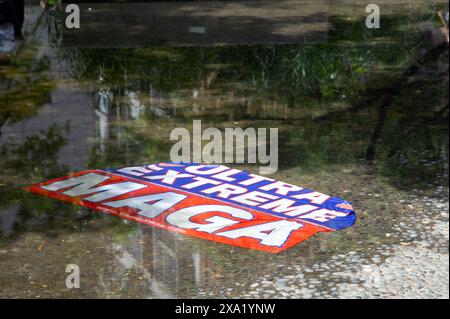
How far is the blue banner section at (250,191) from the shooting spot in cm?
664

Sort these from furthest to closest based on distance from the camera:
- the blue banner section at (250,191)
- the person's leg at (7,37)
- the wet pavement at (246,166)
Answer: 1. the person's leg at (7,37)
2. the blue banner section at (250,191)
3. the wet pavement at (246,166)

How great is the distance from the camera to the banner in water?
20.9ft

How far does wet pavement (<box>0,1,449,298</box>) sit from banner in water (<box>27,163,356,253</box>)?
0.12 meters

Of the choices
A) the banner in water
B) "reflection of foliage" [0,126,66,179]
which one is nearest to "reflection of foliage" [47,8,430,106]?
"reflection of foliage" [0,126,66,179]

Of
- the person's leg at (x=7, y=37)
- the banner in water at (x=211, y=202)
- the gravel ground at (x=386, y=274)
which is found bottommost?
the gravel ground at (x=386, y=274)

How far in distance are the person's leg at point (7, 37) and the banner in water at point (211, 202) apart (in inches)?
170

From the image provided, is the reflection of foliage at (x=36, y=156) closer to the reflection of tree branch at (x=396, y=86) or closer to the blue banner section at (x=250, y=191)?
the blue banner section at (x=250, y=191)

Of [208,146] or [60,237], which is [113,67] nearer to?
[208,146]

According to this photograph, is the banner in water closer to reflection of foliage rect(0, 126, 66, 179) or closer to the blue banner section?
the blue banner section

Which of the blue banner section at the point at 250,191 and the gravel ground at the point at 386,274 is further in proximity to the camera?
the blue banner section at the point at 250,191

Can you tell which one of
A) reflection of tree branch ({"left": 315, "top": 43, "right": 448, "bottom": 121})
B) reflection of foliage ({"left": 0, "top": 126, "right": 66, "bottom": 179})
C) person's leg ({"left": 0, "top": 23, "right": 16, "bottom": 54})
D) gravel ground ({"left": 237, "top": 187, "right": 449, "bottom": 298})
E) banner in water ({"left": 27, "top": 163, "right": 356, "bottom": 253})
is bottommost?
gravel ground ({"left": 237, "top": 187, "right": 449, "bottom": 298})

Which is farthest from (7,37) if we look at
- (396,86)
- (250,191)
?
(250,191)

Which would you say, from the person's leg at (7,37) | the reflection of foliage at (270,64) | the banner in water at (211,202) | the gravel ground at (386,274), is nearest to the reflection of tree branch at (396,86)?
the reflection of foliage at (270,64)

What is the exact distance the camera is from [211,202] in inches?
267
